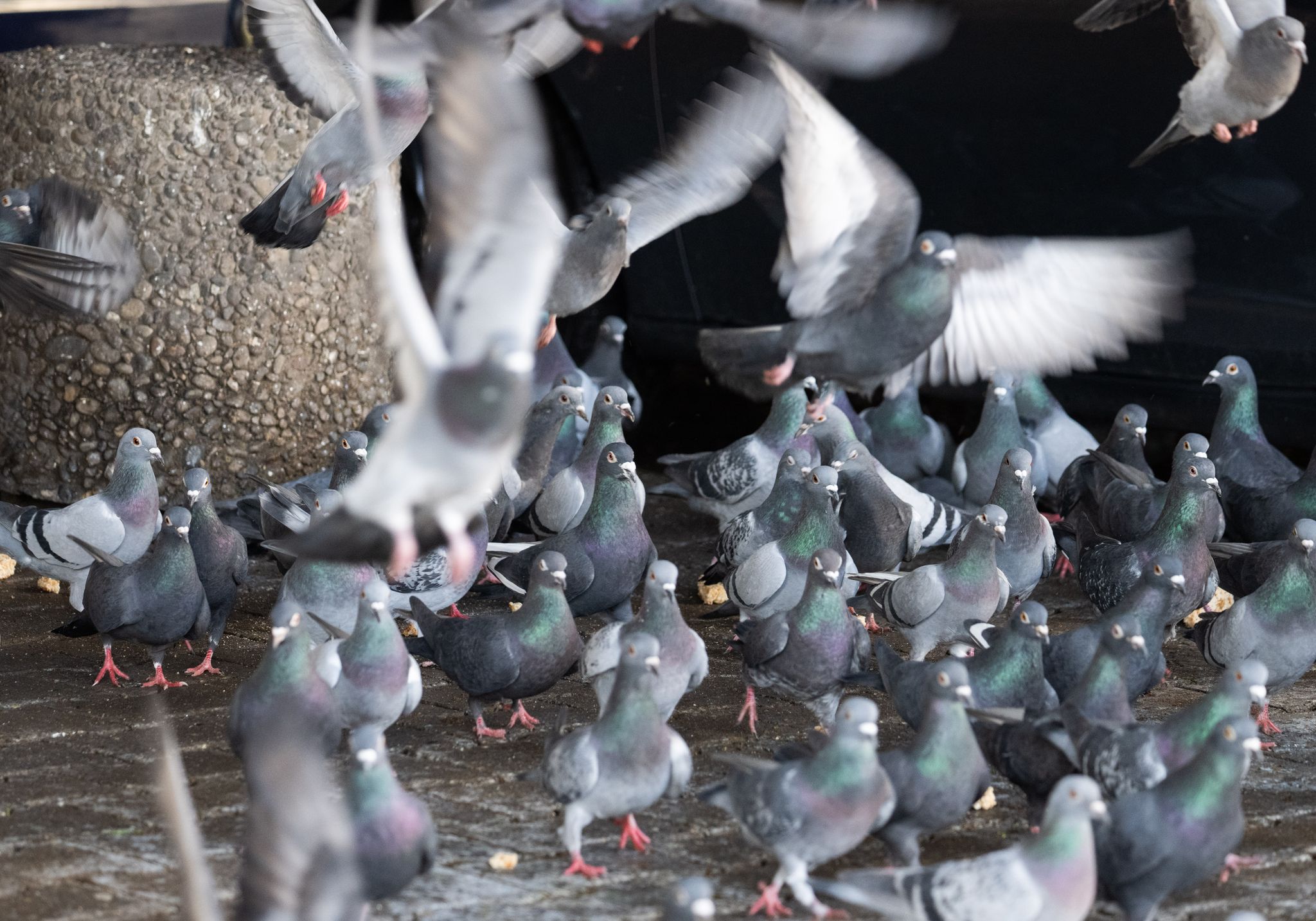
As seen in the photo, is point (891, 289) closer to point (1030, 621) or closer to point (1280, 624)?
point (1030, 621)

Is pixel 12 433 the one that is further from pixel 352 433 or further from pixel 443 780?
pixel 443 780

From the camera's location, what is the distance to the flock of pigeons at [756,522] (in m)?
2.94

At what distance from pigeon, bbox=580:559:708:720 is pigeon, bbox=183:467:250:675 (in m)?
1.35

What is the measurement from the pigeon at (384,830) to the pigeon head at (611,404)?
3014 mm

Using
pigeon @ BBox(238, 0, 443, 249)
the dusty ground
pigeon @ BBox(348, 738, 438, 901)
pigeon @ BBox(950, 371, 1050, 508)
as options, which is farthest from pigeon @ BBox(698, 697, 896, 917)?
pigeon @ BBox(950, 371, 1050, 508)

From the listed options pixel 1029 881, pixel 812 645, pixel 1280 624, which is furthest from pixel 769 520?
pixel 1029 881

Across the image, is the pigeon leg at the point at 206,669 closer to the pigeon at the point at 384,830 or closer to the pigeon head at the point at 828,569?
the pigeon head at the point at 828,569

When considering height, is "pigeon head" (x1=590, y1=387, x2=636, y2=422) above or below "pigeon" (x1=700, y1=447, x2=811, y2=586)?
above

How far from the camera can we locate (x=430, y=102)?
4953 mm

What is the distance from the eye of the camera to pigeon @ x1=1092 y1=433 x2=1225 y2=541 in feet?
18.9

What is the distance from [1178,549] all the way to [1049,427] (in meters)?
1.81

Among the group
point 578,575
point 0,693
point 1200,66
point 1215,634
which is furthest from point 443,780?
point 1200,66

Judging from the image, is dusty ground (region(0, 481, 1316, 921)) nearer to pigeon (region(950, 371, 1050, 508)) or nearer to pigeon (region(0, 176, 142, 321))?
pigeon (region(0, 176, 142, 321))

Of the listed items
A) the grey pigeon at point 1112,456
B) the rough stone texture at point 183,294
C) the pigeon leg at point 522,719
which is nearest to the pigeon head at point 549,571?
the pigeon leg at point 522,719
